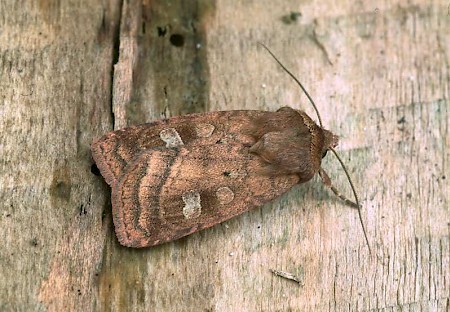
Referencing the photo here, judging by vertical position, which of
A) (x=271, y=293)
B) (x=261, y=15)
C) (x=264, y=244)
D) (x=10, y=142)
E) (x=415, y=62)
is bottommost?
(x=271, y=293)

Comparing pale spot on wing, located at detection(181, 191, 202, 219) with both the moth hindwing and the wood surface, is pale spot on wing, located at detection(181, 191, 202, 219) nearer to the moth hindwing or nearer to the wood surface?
the moth hindwing

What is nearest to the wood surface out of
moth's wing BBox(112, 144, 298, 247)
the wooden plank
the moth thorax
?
the wooden plank

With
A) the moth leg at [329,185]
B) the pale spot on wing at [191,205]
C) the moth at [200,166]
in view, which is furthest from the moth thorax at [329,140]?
the pale spot on wing at [191,205]

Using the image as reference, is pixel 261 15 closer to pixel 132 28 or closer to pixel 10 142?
pixel 132 28

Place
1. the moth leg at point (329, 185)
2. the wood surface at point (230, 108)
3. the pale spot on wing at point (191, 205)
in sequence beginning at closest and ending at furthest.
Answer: the wood surface at point (230, 108)
the pale spot on wing at point (191, 205)
the moth leg at point (329, 185)

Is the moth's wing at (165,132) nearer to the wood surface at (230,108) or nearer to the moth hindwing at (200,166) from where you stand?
the moth hindwing at (200,166)

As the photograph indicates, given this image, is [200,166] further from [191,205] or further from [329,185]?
[329,185]

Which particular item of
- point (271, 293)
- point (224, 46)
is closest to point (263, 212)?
point (271, 293)
